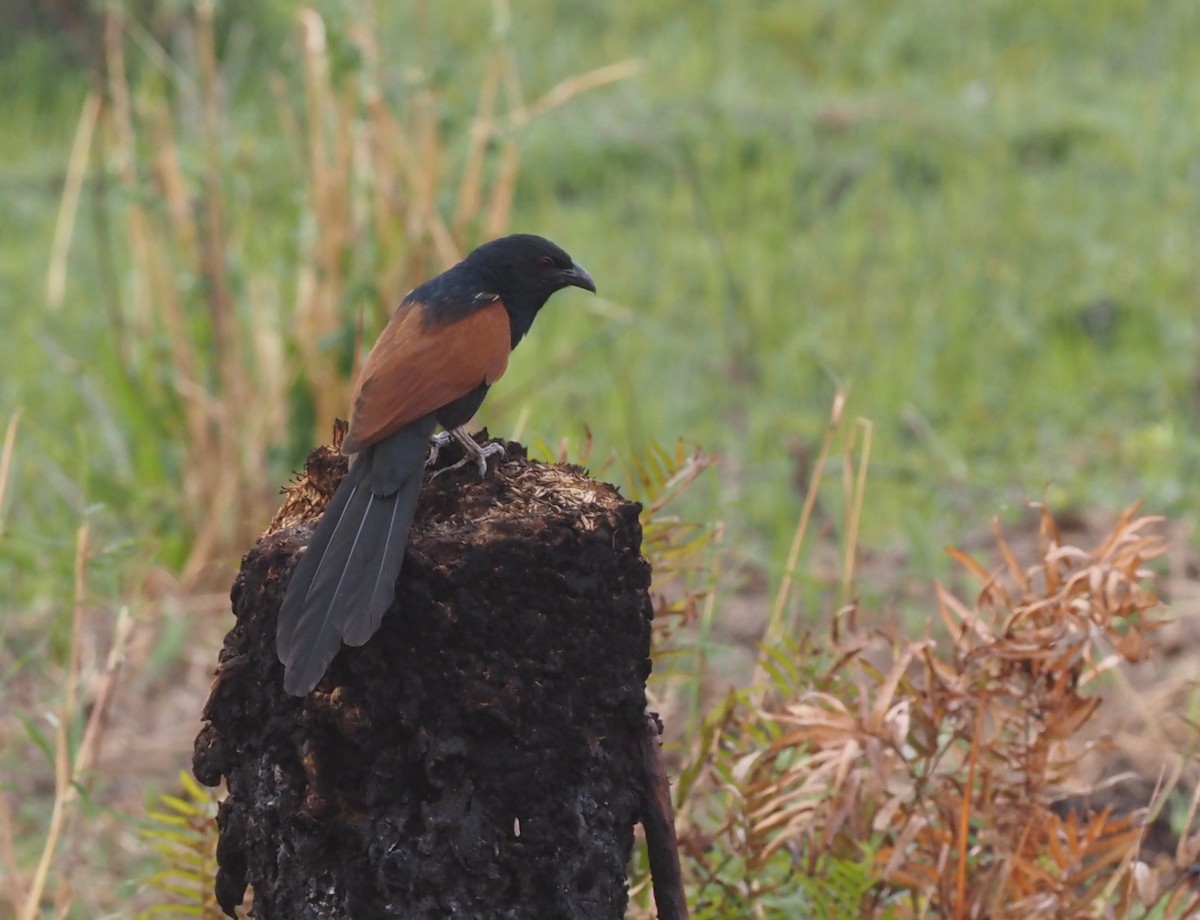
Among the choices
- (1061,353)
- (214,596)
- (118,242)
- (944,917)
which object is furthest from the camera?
(118,242)

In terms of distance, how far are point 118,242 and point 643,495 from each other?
5.57 metres

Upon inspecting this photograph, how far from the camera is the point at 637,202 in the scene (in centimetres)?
789

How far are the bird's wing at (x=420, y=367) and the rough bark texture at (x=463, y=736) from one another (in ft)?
0.92

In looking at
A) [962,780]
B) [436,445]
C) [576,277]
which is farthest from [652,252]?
[962,780]

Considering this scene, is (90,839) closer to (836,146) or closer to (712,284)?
(712,284)

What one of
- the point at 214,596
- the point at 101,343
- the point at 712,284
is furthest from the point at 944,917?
the point at 712,284

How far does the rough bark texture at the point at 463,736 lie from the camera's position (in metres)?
1.76

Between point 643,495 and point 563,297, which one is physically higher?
point 563,297

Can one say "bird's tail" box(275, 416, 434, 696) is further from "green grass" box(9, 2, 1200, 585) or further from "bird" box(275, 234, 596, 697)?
"green grass" box(9, 2, 1200, 585)

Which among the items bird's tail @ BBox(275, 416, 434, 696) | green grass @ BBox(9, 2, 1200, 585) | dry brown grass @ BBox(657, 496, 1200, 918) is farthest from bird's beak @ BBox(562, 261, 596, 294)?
green grass @ BBox(9, 2, 1200, 585)

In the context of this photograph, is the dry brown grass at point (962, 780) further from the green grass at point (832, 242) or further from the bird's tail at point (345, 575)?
the green grass at point (832, 242)

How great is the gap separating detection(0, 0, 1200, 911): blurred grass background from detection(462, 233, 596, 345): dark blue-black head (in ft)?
1.16

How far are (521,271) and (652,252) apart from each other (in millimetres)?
4567

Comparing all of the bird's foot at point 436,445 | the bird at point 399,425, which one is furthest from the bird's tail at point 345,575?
the bird's foot at point 436,445
